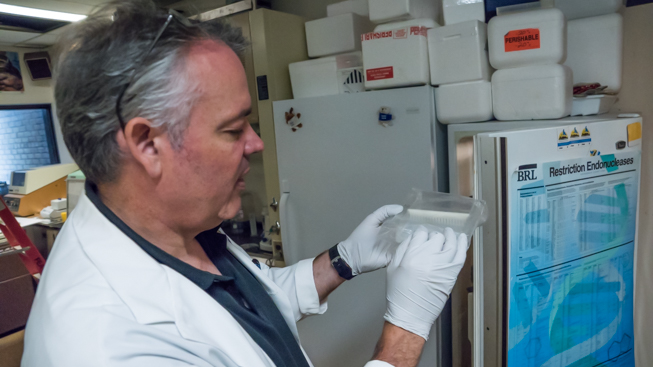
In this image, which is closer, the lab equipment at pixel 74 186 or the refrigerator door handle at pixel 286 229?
the refrigerator door handle at pixel 286 229

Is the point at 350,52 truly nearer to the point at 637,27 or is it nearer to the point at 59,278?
the point at 637,27

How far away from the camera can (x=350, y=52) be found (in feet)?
6.27

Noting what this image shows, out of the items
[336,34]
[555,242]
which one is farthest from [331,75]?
[555,242]

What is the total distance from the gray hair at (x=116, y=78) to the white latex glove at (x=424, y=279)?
0.59 metres

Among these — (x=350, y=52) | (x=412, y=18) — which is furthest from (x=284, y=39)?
(x=412, y=18)

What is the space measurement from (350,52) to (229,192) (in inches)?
48.8

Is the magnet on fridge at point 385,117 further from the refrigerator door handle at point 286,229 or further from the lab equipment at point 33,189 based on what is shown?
the lab equipment at point 33,189

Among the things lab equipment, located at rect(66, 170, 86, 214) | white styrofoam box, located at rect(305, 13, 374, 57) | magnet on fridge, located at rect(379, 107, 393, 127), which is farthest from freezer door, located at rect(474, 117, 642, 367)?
lab equipment, located at rect(66, 170, 86, 214)

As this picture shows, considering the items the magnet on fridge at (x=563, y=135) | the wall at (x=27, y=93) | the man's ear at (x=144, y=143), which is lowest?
the magnet on fridge at (x=563, y=135)

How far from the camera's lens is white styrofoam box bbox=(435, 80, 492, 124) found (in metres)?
1.47

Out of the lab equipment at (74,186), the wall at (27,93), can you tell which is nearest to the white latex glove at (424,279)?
the lab equipment at (74,186)

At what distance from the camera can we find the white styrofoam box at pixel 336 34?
1.88m

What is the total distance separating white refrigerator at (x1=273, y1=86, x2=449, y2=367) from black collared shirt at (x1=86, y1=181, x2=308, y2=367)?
78cm

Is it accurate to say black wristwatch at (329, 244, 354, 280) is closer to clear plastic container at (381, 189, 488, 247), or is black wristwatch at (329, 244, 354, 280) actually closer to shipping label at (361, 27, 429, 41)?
clear plastic container at (381, 189, 488, 247)
